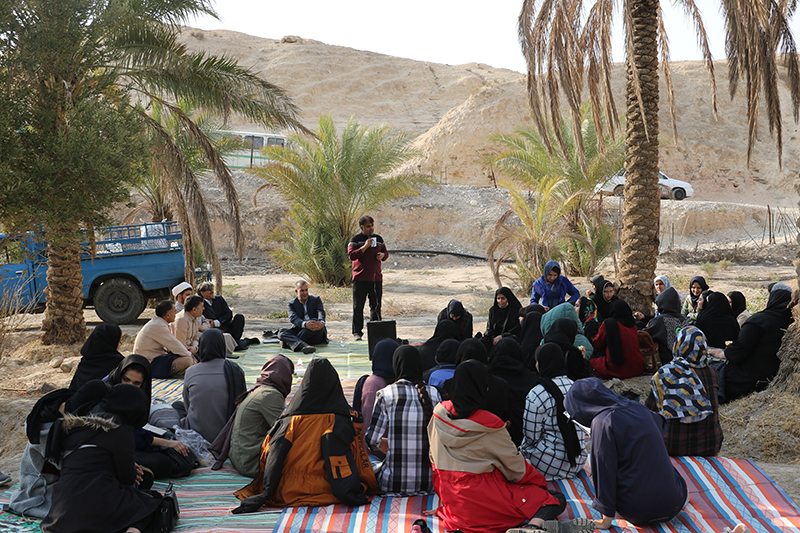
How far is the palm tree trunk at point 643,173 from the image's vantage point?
771cm

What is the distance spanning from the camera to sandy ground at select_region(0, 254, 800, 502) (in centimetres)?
553

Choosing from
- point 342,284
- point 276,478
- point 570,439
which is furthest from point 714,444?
point 342,284

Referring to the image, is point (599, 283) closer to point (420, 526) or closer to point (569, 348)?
point (569, 348)

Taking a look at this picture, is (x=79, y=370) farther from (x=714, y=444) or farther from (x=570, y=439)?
(x=714, y=444)

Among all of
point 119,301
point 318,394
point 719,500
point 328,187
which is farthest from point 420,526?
point 328,187

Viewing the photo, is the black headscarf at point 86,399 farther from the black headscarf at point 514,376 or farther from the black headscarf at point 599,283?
the black headscarf at point 599,283

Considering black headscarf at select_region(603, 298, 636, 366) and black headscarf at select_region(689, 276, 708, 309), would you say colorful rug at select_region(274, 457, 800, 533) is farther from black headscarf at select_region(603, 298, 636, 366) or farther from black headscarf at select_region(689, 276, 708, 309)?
black headscarf at select_region(689, 276, 708, 309)

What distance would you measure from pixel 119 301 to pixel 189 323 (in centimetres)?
384

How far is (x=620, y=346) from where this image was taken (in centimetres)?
Result: 590

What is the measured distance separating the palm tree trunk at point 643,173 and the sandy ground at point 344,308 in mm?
2035

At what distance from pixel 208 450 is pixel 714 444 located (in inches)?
134

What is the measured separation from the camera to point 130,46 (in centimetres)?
809

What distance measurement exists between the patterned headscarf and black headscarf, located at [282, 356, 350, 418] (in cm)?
208

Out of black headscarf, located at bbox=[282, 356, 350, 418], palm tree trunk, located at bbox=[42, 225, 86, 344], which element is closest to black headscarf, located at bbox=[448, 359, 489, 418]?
black headscarf, located at bbox=[282, 356, 350, 418]
